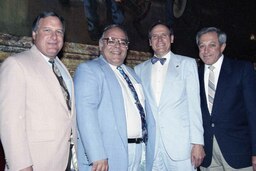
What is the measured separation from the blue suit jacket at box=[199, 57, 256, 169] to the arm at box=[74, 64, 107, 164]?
1326 millimetres

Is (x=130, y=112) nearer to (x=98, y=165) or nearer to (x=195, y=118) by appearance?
(x=98, y=165)

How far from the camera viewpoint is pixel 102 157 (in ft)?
8.93

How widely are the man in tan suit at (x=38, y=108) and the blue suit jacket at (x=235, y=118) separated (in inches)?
62.6

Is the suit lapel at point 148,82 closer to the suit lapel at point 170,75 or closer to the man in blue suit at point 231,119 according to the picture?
the suit lapel at point 170,75

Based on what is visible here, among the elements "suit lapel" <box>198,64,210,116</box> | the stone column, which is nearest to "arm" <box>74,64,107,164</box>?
"suit lapel" <box>198,64,210,116</box>

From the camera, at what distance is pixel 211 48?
348cm

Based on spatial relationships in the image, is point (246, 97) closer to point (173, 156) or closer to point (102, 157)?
point (173, 156)

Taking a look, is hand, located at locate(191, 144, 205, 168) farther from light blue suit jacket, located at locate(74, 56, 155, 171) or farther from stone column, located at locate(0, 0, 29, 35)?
stone column, located at locate(0, 0, 29, 35)

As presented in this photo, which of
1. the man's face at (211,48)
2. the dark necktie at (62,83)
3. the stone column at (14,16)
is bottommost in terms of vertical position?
the dark necktie at (62,83)

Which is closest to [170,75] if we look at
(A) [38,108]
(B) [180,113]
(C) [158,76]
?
(C) [158,76]

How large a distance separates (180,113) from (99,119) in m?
0.94

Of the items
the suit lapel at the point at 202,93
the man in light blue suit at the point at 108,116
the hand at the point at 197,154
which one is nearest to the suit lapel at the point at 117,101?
the man in light blue suit at the point at 108,116

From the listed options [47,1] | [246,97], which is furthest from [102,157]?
[47,1]

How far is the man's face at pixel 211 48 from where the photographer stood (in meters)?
3.46
